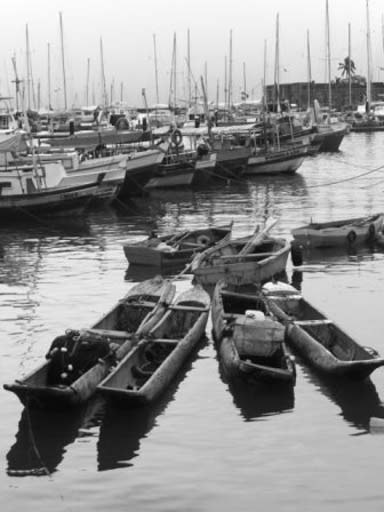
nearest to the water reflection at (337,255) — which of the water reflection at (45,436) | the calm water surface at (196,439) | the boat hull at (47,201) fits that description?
the calm water surface at (196,439)

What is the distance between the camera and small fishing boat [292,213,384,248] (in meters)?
33.0

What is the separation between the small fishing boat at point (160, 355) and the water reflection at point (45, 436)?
727 millimetres

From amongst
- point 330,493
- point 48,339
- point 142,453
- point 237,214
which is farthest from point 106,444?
point 237,214

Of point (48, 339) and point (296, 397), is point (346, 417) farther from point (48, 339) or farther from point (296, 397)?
point (48, 339)

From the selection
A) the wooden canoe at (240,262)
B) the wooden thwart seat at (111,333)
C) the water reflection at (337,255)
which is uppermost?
the wooden canoe at (240,262)

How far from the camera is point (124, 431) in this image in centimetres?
1546

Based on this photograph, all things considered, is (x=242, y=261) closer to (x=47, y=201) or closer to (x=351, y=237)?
(x=351, y=237)

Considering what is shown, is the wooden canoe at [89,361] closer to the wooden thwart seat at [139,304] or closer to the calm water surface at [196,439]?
the wooden thwart seat at [139,304]

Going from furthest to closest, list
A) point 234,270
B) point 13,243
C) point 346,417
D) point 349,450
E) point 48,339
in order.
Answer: point 13,243
point 234,270
point 48,339
point 346,417
point 349,450

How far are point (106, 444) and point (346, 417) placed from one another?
4.28 meters

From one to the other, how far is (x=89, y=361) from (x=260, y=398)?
3242mm

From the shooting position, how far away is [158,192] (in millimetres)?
56281

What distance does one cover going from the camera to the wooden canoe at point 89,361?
1549cm

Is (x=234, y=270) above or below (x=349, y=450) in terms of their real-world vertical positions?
above
